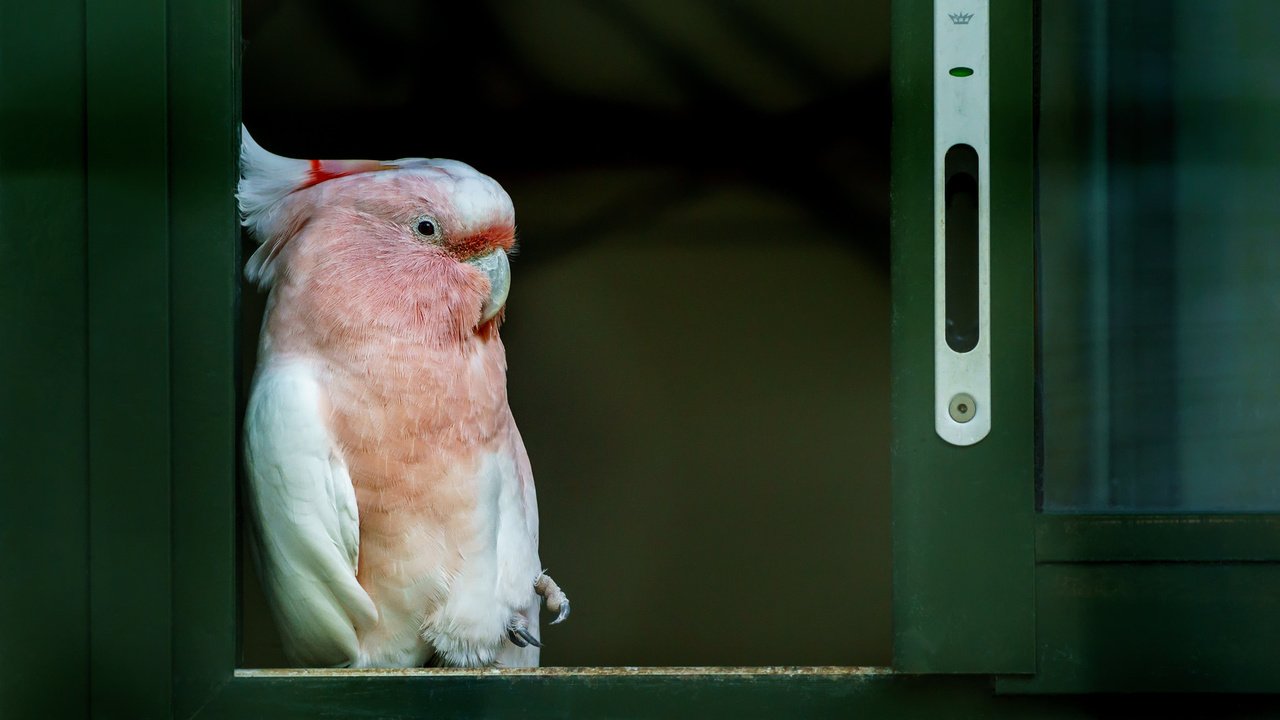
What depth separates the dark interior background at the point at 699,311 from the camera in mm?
2533

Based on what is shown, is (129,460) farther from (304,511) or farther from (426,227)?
(426,227)

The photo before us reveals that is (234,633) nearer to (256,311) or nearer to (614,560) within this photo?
(256,311)

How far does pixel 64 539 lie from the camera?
4.47ft

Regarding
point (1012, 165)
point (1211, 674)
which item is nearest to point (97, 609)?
point (1012, 165)

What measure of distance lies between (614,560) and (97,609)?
142 centimetres

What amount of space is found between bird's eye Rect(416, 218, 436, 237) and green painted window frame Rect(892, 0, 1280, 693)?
773 millimetres

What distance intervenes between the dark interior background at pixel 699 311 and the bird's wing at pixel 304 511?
1.00 meters

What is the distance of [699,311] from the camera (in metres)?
2.61

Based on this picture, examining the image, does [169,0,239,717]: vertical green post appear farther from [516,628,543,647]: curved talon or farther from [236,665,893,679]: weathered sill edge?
[516,628,543,647]: curved talon

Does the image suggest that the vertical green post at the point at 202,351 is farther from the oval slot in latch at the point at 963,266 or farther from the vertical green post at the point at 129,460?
the oval slot in latch at the point at 963,266

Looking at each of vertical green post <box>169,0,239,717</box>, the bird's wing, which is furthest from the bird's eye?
vertical green post <box>169,0,239,717</box>

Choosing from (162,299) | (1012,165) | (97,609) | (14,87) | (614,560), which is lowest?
(614,560)

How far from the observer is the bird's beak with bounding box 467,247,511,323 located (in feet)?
5.88

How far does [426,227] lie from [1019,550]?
3.35 feet
